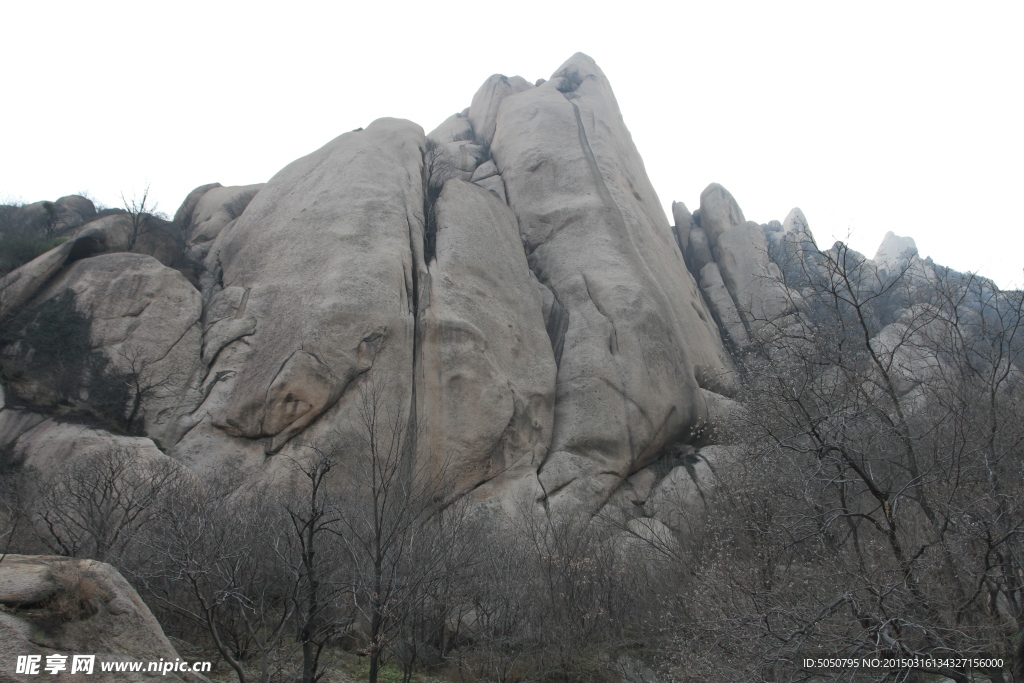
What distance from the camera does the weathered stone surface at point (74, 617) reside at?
17.1 ft

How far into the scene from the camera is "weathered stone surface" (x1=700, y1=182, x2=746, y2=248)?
3073cm

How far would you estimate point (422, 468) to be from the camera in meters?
13.6

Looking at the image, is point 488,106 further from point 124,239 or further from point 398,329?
point 398,329

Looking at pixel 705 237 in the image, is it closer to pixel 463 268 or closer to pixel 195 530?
pixel 463 268

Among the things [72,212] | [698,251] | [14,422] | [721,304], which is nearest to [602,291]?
[721,304]

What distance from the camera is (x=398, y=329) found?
15453mm

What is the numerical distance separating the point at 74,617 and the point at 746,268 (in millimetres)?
27498

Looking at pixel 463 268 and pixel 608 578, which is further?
pixel 463 268

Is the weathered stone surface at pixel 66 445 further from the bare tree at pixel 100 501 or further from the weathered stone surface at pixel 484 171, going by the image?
the weathered stone surface at pixel 484 171

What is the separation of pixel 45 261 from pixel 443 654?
1493 centimetres

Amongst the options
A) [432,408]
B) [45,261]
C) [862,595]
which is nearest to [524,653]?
[862,595]

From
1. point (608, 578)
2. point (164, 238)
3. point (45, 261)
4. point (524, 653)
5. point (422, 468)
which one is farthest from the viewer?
point (164, 238)

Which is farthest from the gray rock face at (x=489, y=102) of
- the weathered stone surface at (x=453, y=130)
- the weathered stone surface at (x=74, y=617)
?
the weathered stone surface at (x=74, y=617)

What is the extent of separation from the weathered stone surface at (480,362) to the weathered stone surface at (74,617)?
7810mm
